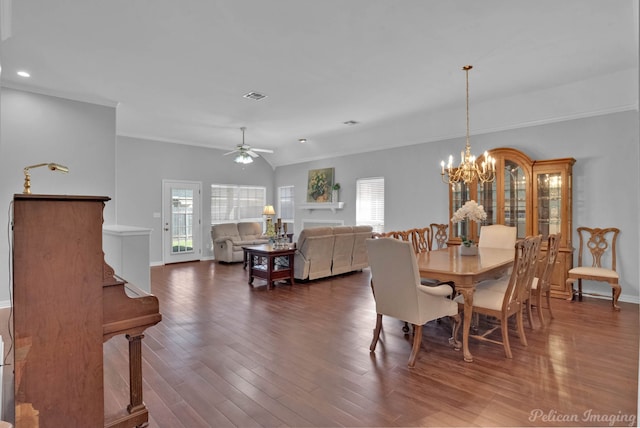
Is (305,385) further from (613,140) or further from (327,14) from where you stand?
(613,140)

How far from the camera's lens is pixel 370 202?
801cm

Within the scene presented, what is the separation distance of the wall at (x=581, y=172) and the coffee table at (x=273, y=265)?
8.65 feet

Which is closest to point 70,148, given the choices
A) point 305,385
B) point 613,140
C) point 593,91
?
point 305,385

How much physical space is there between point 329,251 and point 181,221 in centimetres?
427

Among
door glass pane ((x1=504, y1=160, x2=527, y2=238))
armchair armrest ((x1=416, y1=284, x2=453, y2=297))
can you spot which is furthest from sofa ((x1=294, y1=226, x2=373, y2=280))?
armchair armrest ((x1=416, y1=284, x2=453, y2=297))

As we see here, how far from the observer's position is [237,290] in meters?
5.47

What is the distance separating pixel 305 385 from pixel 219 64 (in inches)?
138

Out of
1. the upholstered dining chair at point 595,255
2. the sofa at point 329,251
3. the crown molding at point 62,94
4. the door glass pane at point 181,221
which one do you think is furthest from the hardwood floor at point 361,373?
the door glass pane at point 181,221

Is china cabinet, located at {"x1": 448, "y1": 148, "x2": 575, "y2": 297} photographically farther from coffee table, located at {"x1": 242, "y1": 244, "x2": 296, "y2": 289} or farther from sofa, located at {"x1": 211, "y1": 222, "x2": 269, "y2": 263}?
sofa, located at {"x1": 211, "y1": 222, "x2": 269, "y2": 263}

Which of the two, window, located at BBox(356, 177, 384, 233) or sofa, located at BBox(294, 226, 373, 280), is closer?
sofa, located at BBox(294, 226, 373, 280)

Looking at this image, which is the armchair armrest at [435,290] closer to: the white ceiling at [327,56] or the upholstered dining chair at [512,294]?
the upholstered dining chair at [512,294]

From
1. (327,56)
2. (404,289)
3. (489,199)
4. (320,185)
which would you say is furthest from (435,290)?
(320,185)

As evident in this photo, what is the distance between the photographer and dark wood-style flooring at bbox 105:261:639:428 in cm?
216

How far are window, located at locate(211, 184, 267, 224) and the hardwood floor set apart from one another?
16.6ft
